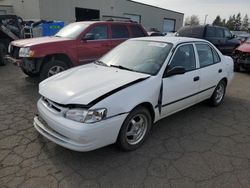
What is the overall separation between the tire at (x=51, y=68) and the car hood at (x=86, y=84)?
2582mm

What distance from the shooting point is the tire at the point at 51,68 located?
19.9ft

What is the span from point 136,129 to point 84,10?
2026 centimetres

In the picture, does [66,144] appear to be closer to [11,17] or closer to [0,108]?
[0,108]

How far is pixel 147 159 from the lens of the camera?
10.3 feet

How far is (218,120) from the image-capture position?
14.8 feet

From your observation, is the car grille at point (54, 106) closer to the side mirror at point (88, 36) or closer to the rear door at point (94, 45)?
the rear door at point (94, 45)

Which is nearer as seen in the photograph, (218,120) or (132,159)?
(132,159)

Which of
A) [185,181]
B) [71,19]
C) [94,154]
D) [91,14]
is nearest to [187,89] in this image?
[185,181]

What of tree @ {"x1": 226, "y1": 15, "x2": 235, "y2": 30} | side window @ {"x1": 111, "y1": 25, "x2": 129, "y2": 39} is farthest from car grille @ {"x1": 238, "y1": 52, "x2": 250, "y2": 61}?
tree @ {"x1": 226, "y1": 15, "x2": 235, "y2": 30}

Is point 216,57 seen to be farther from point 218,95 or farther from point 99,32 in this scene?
point 99,32

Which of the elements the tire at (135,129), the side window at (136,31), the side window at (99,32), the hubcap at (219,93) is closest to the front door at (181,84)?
the tire at (135,129)

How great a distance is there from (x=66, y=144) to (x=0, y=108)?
9.17 feet

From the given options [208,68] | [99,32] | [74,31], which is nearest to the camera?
[208,68]

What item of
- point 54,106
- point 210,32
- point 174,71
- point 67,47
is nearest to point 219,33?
point 210,32
